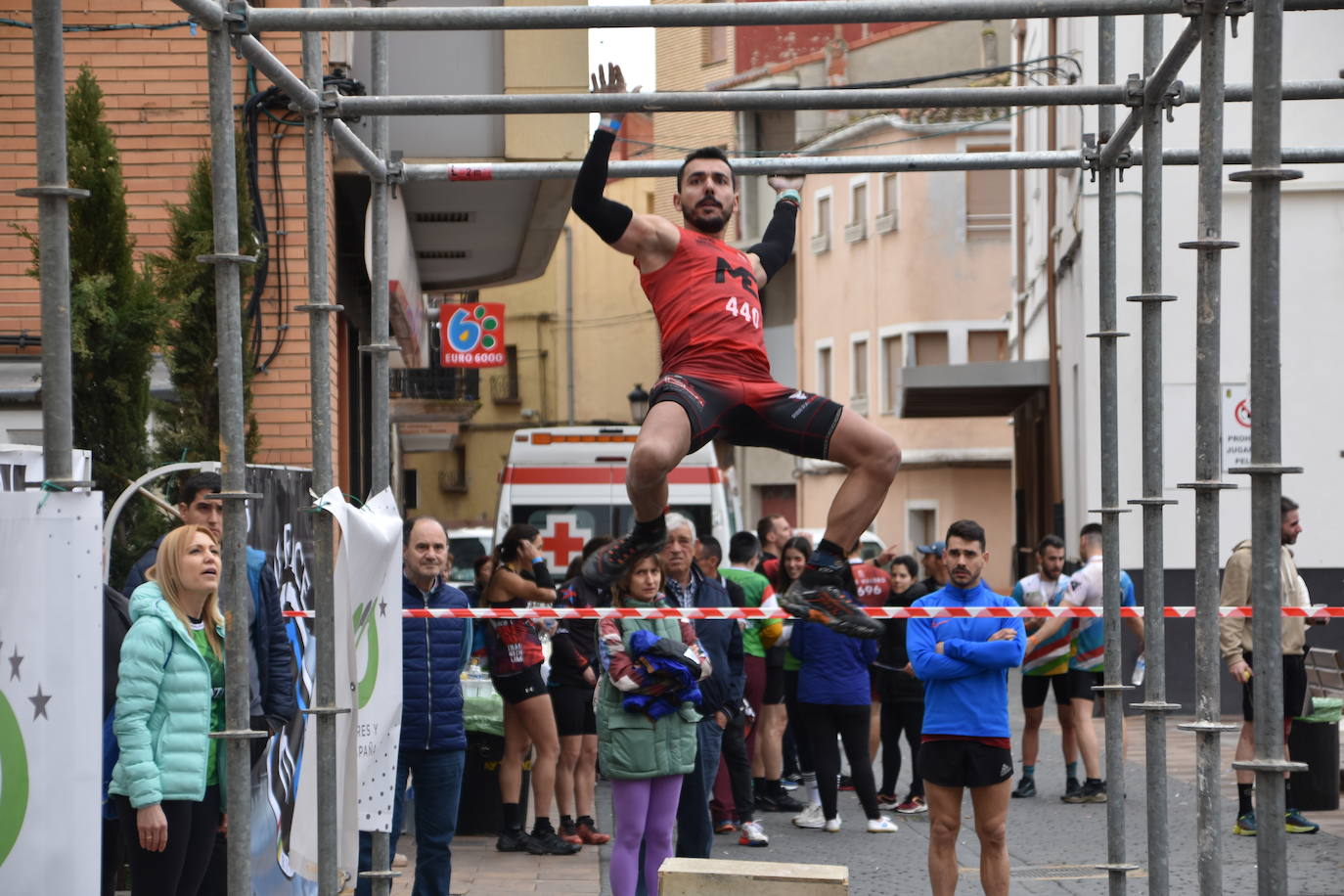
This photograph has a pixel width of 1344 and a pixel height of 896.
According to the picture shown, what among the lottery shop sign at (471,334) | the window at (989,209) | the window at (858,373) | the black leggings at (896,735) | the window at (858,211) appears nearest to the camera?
the black leggings at (896,735)

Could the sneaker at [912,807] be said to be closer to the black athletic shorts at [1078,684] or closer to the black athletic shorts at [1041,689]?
the black athletic shorts at [1041,689]

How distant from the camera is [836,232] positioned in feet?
133

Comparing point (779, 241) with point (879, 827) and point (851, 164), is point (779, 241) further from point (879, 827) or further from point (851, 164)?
point (879, 827)

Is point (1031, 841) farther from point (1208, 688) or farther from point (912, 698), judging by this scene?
point (1208, 688)

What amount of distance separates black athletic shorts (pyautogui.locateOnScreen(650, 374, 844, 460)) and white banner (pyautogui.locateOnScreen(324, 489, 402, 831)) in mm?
1274

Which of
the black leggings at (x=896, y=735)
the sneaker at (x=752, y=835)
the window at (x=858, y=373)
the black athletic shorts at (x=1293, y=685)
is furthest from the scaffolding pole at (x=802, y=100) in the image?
the window at (x=858, y=373)

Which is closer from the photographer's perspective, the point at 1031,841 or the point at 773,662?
the point at 1031,841

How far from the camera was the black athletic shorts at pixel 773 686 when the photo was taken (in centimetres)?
1167

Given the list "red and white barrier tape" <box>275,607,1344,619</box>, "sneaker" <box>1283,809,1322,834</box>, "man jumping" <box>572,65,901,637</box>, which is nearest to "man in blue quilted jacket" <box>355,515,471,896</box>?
"red and white barrier tape" <box>275,607,1344,619</box>

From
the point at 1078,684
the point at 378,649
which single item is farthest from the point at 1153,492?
the point at 1078,684

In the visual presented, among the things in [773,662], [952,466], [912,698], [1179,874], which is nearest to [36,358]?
[773,662]

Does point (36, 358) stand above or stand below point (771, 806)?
above

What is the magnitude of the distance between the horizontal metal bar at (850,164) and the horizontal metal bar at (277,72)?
3.09ft

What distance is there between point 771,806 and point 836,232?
29.7 m
